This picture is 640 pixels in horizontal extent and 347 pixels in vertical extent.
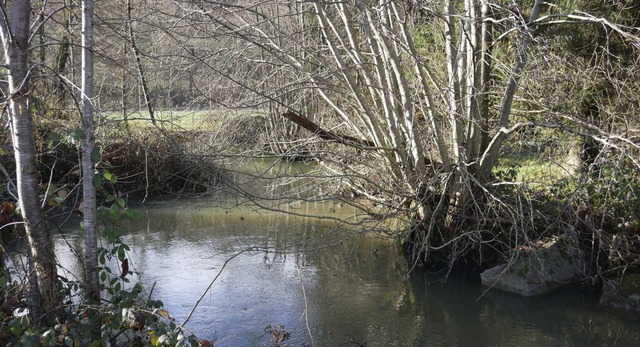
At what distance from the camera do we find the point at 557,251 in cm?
886

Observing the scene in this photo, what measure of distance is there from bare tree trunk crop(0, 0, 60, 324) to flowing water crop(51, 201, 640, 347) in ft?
6.51

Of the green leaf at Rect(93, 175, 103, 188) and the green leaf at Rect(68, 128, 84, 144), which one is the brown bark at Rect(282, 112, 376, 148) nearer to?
the green leaf at Rect(93, 175, 103, 188)

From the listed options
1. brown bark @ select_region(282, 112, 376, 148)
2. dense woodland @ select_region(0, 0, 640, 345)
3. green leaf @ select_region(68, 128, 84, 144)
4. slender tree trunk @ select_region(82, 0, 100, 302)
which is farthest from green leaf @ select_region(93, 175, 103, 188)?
brown bark @ select_region(282, 112, 376, 148)

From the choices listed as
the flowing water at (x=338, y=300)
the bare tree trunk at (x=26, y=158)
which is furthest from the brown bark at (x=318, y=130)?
the bare tree trunk at (x=26, y=158)

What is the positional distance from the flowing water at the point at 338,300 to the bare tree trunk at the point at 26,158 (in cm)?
198

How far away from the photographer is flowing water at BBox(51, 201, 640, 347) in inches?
282

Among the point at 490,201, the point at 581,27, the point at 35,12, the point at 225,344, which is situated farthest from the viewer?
the point at 581,27

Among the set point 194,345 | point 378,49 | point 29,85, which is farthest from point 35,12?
point 378,49

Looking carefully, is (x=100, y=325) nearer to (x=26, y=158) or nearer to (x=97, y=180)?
(x=97, y=180)

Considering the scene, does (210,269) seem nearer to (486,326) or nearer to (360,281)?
(360,281)

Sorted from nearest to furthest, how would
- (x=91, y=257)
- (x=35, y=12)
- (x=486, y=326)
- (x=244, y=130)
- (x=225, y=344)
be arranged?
(x=91, y=257) → (x=35, y=12) → (x=225, y=344) → (x=486, y=326) → (x=244, y=130)

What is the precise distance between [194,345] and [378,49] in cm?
594

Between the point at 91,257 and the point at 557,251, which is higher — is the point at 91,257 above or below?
above

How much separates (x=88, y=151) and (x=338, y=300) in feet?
13.9
